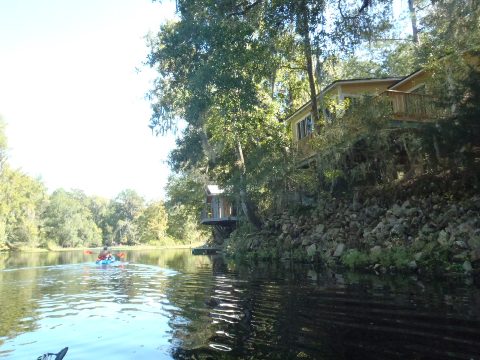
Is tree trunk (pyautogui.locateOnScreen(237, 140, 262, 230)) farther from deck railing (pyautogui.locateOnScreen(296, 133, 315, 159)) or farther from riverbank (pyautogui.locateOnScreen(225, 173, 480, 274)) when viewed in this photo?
deck railing (pyautogui.locateOnScreen(296, 133, 315, 159))

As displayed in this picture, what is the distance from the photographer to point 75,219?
88000 mm

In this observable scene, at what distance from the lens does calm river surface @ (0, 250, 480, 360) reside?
582cm

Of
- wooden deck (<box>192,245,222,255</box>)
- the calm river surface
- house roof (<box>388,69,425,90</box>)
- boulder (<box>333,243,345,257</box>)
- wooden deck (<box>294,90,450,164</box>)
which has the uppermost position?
A: house roof (<box>388,69,425,90</box>)

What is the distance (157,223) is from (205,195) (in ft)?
151

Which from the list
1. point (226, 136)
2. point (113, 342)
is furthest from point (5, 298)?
point (226, 136)

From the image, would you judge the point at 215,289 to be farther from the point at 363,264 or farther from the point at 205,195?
the point at 205,195

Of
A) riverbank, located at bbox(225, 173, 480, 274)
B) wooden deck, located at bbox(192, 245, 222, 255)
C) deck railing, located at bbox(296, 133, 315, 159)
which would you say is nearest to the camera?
riverbank, located at bbox(225, 173, 480, 274)

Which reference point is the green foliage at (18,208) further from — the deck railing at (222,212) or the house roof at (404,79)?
the house roof at (404,79)

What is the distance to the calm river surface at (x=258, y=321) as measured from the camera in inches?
229

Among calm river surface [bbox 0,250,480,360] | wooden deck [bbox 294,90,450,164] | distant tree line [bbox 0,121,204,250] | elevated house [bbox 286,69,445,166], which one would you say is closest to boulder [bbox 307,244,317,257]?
elevated house [bbox 286,69,445,166]

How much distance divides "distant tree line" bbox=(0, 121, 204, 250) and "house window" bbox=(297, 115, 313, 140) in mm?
19857

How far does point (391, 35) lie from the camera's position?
32.1m

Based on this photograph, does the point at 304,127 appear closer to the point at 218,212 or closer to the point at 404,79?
the point at 404,79

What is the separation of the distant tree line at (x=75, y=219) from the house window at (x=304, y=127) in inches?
782
